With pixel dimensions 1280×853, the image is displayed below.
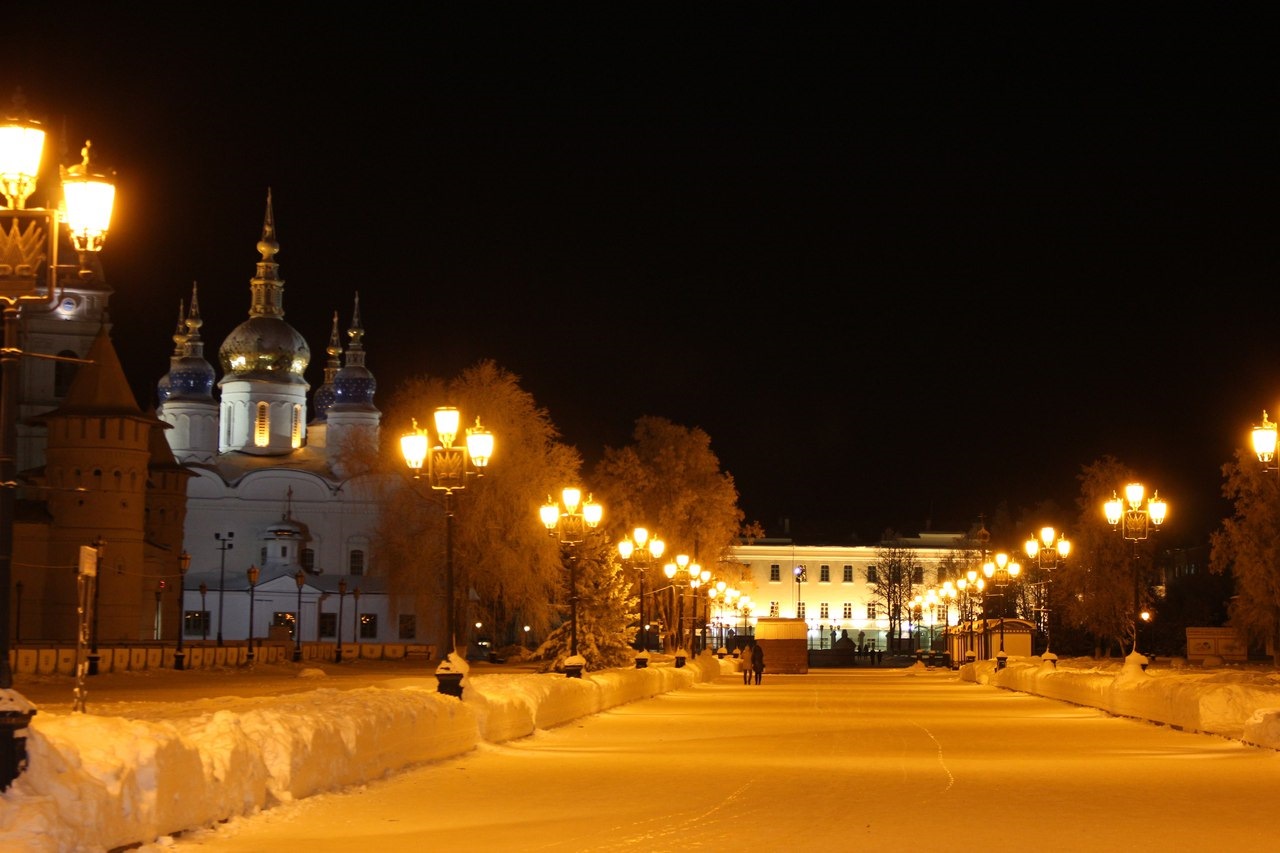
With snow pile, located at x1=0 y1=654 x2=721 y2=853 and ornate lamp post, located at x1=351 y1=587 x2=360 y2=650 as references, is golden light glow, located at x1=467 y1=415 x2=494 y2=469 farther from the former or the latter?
ornate lamp post, located at x1=351 y1=587 x2=360 y2=650

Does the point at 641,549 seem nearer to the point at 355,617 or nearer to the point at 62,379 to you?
the point at 355,617

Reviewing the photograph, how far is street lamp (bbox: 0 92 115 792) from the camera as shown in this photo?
1015cm

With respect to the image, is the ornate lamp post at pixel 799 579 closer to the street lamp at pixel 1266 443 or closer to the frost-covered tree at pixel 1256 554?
the frost-covered tree at pixel 1256 554

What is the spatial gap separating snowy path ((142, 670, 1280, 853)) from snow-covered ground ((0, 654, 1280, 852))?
0.26 metres

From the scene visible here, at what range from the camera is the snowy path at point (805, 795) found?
12594 millimetres

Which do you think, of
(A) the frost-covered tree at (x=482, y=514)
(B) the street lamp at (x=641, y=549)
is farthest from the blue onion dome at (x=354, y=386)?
(B) the street lamp at (x=641, y=549)

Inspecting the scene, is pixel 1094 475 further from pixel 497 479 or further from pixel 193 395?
pixel 193 395

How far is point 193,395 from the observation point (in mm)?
106562

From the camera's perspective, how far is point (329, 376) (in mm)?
114000

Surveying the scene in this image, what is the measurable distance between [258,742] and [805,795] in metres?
4.94

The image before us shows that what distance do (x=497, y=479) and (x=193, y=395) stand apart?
55.8m

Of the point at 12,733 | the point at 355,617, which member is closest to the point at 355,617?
the point at 355,617

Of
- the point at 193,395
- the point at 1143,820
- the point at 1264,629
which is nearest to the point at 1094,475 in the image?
→ the point at 1264,629

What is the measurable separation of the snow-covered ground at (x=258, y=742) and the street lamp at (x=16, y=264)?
35cm
